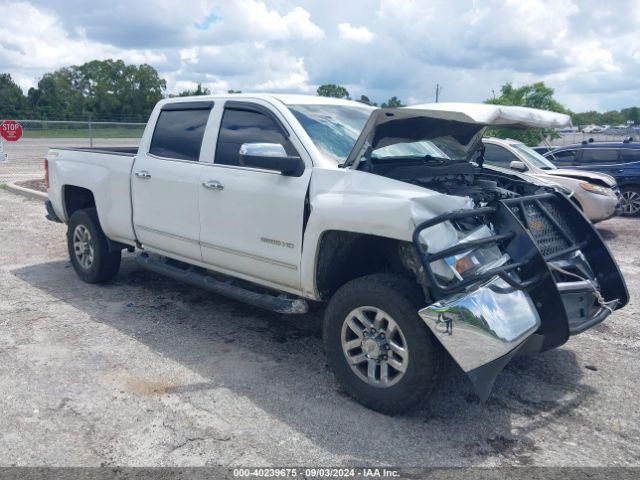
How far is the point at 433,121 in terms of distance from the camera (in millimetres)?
4219

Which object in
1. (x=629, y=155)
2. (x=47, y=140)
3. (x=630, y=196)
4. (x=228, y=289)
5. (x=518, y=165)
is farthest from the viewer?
(x=47, y=140)

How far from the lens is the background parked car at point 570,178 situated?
10.2m

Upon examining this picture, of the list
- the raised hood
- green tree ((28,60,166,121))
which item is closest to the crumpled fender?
the raised hood

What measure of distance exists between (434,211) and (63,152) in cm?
487

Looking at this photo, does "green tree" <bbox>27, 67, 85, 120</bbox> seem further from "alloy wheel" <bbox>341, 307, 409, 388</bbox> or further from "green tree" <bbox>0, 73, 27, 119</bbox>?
"alloy wheel" <bbox>341, 307, 409, 388</bbox>

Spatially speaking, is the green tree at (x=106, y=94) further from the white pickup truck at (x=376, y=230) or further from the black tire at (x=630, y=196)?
the white pickup truck at (x=376, y=230)

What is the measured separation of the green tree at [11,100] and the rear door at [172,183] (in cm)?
4554

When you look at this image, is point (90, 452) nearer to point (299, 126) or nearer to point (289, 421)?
point (289, 421)

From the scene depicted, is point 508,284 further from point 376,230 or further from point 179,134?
point 179,134

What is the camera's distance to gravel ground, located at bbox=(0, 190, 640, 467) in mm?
3357

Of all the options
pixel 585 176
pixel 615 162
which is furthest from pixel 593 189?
pixel 615 162

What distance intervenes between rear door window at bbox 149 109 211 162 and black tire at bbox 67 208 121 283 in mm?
1214

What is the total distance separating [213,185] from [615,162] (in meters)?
11.0

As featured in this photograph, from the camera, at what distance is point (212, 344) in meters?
4.92
